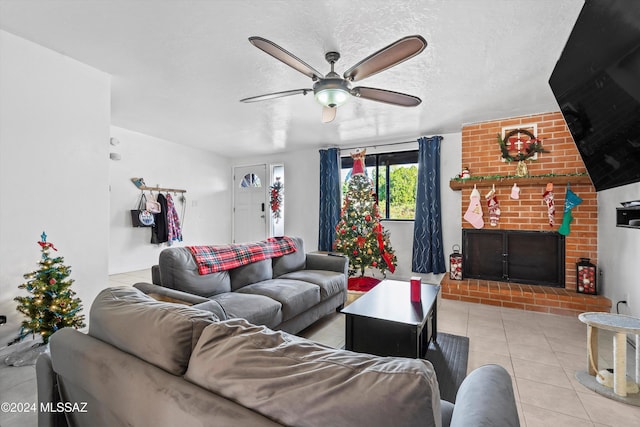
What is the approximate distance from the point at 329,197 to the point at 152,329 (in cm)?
463

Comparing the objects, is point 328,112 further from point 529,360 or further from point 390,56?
point 529,360

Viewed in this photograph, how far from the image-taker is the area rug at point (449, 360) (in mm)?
1963

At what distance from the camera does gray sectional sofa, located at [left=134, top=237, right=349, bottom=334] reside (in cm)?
212

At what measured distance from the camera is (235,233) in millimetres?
6895

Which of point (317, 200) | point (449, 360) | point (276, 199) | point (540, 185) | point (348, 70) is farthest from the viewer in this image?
point (276, 199)

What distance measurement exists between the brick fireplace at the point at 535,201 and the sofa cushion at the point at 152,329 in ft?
12.0

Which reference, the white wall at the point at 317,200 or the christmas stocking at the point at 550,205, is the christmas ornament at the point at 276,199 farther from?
the christmas stocking at the point at 550,205

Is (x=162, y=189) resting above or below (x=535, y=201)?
above

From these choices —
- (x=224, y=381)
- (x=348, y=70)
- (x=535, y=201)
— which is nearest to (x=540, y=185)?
(x=535, y=201)

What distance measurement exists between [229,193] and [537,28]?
6.09 meters

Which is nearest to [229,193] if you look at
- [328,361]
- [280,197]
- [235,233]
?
[235,233]

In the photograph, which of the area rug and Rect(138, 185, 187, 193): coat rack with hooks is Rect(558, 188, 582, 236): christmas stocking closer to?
the area rug

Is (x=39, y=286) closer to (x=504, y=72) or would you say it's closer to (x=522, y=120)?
(x=504, y=72)

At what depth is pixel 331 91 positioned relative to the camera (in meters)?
2.08
